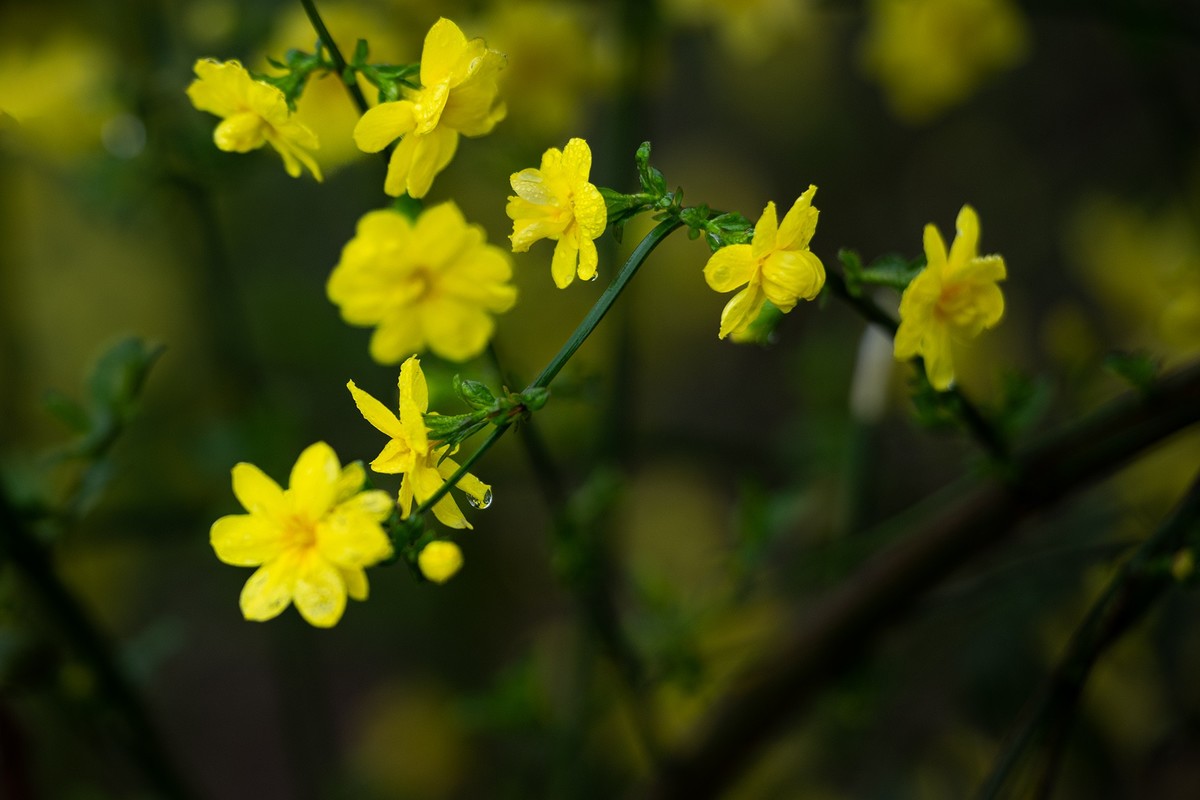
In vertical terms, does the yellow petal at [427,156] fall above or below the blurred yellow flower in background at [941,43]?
below

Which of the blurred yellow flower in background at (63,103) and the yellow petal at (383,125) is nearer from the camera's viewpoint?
the yellow petal at (383,125)

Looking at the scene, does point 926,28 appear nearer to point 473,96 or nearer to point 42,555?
point 473,96

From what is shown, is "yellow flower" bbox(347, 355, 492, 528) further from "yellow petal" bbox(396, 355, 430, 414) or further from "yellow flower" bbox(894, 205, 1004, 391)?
"yellow flower" bbox(894, 205, 1004, 391)

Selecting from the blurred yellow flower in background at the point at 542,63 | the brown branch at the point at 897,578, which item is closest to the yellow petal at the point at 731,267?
the brown branch at the point at 897,578

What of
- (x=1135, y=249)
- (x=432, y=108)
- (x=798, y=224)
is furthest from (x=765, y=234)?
(x=1135, y=249)

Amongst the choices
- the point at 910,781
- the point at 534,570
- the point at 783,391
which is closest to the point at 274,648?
the point at 534,570

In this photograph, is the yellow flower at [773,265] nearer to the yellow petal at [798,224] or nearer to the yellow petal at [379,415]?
the yellow petal at [798,224]

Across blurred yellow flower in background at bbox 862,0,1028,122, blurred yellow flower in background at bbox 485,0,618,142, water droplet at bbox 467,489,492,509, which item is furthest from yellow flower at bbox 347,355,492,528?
blurred yellow flower in background at bbox 862,0,1028,122

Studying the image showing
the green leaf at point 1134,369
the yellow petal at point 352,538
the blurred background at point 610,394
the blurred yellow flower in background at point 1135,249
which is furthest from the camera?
the blurred yellow flower in background at point 1135,249
